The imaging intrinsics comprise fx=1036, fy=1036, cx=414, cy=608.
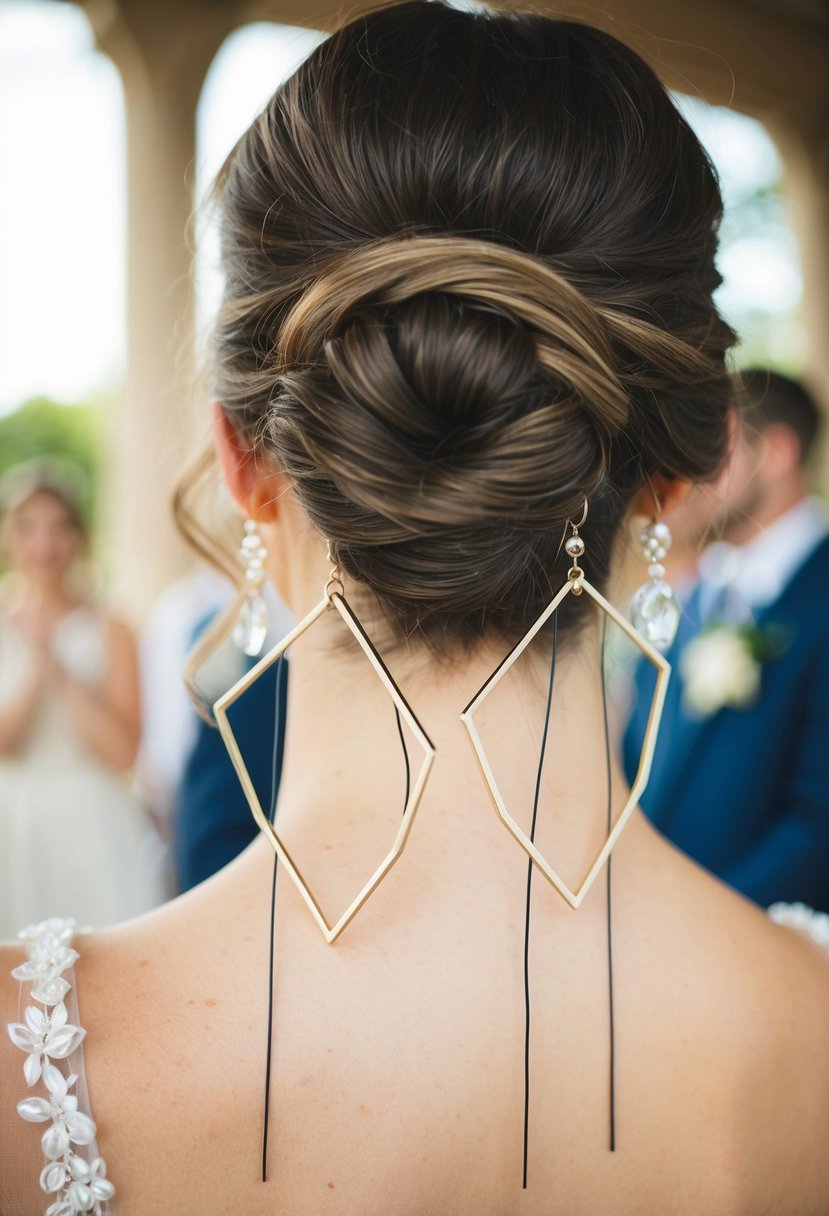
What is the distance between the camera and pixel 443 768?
105 cm

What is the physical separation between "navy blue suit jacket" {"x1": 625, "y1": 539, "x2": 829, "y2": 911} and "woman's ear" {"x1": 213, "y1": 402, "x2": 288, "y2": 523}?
2.34 metres

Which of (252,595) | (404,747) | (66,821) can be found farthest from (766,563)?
(66,821)

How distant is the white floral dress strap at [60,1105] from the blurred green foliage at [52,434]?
14424 mm

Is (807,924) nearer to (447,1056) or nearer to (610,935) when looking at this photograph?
(610,935)

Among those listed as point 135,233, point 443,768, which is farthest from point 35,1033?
point 135,233

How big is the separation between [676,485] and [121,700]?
3.84m

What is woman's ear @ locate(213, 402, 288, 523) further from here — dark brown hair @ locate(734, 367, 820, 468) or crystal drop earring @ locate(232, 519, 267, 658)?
dark brown hair @ locate(734, 367, 820, 468)

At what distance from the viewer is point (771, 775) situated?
123 inches

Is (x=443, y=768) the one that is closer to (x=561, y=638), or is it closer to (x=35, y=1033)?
(x=561, y=638)

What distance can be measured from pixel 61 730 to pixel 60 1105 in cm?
390

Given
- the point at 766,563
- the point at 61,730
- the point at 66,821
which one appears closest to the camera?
the point at 766,563

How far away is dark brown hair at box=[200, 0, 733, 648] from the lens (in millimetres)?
885

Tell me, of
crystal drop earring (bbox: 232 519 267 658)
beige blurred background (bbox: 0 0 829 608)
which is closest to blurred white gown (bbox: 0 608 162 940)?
beige blurred background (bbox: 0 0 829 608)

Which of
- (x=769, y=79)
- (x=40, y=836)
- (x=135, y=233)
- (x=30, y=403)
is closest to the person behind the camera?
(x=40, y=836)
